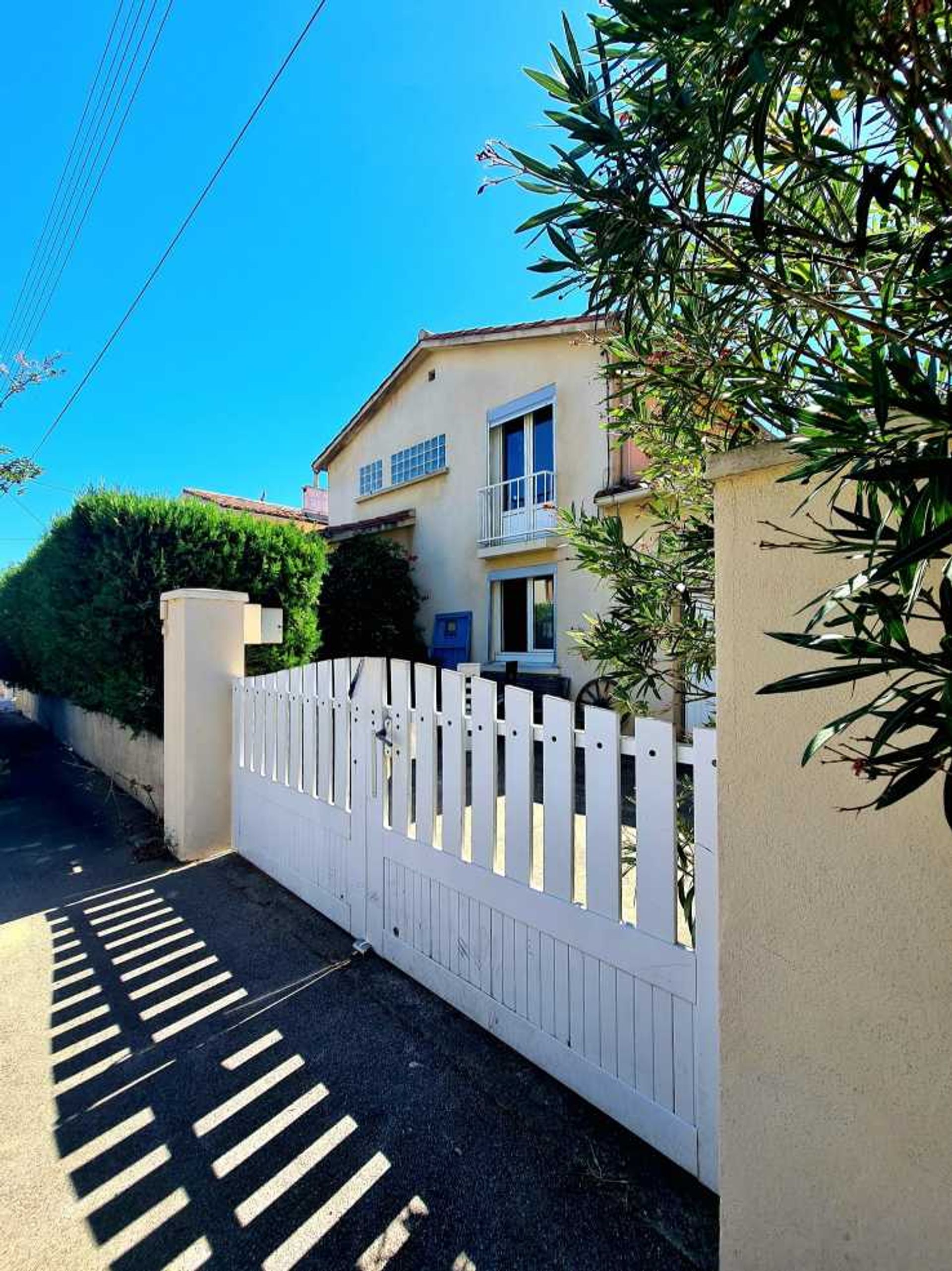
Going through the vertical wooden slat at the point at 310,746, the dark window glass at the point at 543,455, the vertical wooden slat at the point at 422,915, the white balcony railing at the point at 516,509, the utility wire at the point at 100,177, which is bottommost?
the vertical wooden slat at the point at 422,915

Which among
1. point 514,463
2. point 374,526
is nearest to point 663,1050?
point 514,463

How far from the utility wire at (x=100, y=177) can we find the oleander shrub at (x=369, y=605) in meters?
6.00

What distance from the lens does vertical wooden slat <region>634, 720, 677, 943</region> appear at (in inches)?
71.6

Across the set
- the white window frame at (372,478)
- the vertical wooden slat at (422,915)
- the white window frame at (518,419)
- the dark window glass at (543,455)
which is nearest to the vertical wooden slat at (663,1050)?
the vertical wooden slat at (422,915)

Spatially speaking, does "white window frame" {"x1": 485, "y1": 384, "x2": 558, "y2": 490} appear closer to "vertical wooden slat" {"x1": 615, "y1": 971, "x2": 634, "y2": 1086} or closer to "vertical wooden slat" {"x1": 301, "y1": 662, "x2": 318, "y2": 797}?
"vertical wooden slat" {"x1": 301, "y1": 662, "x2": 318, "y2": 797}

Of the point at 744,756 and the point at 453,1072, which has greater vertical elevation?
the point at 744,756

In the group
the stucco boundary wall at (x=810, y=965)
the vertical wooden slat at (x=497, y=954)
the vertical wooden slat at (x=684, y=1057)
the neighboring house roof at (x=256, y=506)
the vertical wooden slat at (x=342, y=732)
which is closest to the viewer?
the stucco boundary wall at (x=810, y=965)

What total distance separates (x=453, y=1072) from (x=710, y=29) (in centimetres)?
304

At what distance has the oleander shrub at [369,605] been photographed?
440 inches

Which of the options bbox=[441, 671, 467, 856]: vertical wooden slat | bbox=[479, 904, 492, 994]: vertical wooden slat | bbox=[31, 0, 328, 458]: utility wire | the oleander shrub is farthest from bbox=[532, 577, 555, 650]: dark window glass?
bbox=[479, 904, 492, 994]: vertical wooden slat

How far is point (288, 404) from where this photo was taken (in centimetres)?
1277

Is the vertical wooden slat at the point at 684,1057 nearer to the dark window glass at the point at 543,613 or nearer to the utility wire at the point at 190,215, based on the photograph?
the utility wire at the point at 190,215

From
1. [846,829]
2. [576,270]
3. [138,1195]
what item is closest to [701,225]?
[576,270]

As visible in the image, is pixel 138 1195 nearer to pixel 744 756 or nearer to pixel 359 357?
pixel 744 756
